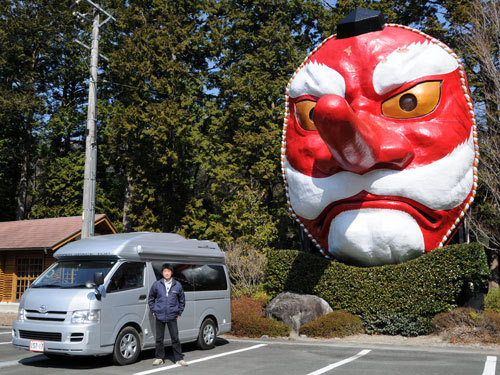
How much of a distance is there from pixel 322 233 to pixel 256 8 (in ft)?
58.3

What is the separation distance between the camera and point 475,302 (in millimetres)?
11531

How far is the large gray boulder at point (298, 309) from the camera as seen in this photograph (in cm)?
1178

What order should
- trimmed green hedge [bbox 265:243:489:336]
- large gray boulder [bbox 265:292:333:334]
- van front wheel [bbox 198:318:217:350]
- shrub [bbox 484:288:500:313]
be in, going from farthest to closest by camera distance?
shrub [bbox 484:288:500:313] → large gray boulder [bbox 265:292:333:334] → trimmed green hedge [bbox 265:243:489:336] → van front wheel [bbox 198:318:217:350]

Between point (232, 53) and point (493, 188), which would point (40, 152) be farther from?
point (493, 188)

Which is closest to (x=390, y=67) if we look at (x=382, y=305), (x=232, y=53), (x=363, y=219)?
(x=363, y=219)

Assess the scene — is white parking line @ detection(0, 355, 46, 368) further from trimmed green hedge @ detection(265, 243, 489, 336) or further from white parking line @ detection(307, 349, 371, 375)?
trimmed green hedge @ detection(265, 243, 489, 336)

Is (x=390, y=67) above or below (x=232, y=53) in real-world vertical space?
below

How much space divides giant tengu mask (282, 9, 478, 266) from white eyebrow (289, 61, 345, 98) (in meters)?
0.03

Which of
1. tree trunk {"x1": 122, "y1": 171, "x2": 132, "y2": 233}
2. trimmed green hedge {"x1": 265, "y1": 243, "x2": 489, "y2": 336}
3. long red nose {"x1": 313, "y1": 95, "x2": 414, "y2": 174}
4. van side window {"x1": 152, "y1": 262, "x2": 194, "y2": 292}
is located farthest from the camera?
tree trunk {"x1": 122, "y1": 171, "x2": 132, "y2": 233}

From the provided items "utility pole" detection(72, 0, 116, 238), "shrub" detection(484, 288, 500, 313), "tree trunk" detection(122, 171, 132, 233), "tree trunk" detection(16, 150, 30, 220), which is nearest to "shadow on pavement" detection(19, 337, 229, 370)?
"utility pole" detection(72, 0, 116, 238)

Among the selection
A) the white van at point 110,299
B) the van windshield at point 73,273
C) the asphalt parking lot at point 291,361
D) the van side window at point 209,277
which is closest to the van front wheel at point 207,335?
the white van at point 110,299

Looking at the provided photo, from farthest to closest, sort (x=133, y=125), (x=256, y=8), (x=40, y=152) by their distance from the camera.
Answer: (x=40, y=152)
(x=256, y=8)
(x=133, y=125)

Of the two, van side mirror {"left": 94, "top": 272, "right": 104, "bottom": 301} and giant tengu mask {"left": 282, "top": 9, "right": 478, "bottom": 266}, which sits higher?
giant tengu mask {"left": 282, "top": 9, "right": 478, "bottom": 266}

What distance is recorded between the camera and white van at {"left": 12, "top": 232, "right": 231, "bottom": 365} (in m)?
7.41
